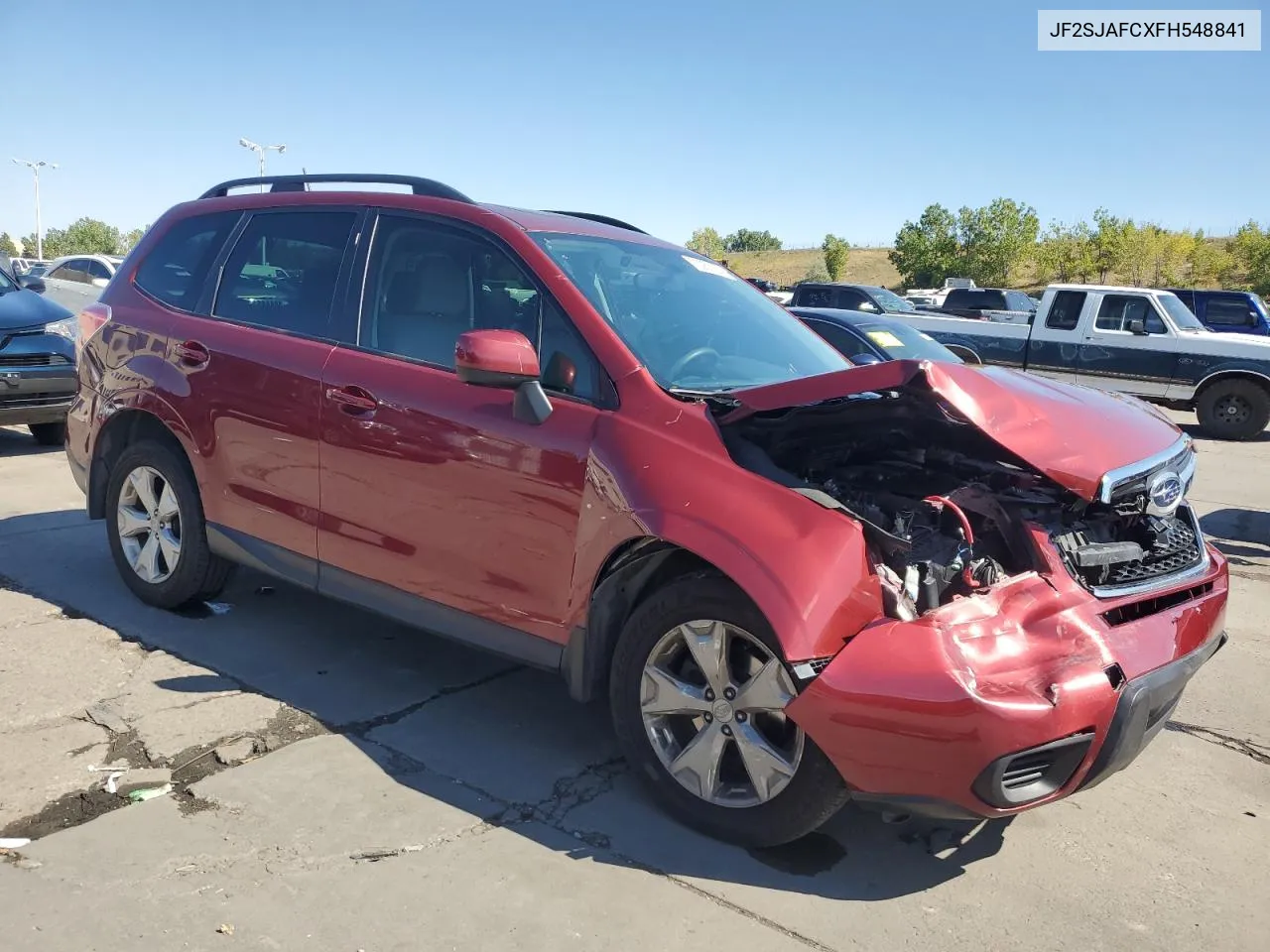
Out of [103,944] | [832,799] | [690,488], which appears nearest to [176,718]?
[103,944]

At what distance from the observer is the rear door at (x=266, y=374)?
13.4 ft

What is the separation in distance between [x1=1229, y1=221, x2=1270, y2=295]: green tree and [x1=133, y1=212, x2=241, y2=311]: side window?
51.8 meters

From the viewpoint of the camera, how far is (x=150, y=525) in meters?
4.86

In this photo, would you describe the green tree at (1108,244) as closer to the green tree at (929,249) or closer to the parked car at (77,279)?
the green tree at (929,249)

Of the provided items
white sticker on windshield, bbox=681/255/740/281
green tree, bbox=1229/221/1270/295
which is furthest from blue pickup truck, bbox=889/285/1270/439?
green tree, bbox=1229/221/1270/295

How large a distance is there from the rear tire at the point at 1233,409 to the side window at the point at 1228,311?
388 cm

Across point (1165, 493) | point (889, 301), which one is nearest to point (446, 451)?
point (1165, 493)

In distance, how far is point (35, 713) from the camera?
3812 mm

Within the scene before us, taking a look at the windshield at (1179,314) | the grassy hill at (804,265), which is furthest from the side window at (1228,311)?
the grassy hill at (804,265)

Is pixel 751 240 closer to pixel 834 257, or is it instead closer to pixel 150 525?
pixel 834 257

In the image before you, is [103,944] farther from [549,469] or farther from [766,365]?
[766,365]

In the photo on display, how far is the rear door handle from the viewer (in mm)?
4469

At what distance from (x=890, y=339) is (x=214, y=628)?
24.3 feet

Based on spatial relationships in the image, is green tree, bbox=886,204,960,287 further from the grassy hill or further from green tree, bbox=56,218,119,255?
green tree, bbox=56,218,119,255
